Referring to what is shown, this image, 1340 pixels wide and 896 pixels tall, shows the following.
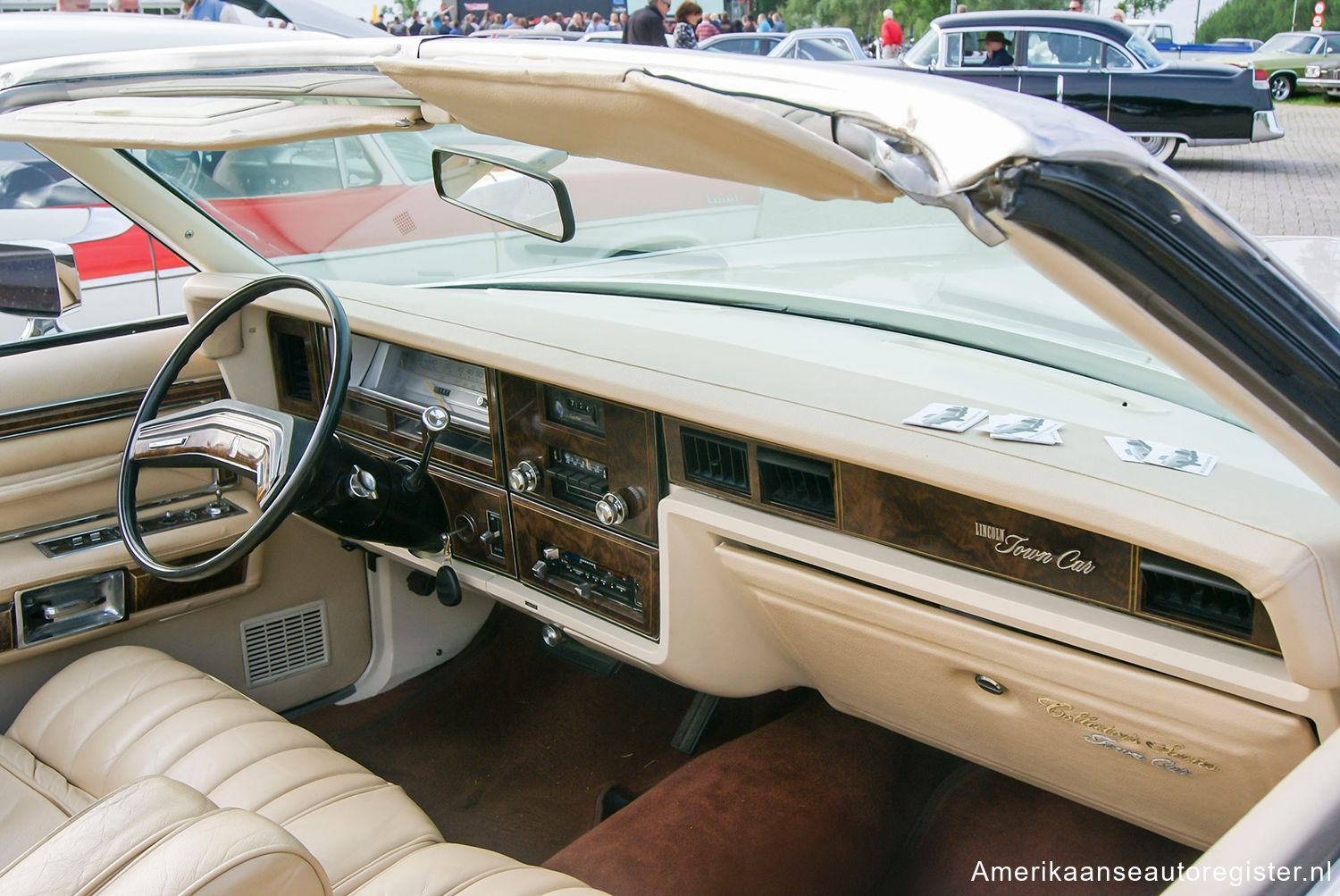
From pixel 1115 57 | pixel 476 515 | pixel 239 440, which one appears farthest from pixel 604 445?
pixel 1115 57

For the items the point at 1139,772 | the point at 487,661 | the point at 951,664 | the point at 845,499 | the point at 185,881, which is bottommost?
the point at 487,661

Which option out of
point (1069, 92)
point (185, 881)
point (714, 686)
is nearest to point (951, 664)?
point (714, 686)

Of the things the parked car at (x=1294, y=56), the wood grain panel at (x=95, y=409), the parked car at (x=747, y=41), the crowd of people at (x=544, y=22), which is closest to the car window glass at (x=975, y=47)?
the parked car at (x=747, y=41)

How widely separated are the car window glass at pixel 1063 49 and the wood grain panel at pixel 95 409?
904 centimetres

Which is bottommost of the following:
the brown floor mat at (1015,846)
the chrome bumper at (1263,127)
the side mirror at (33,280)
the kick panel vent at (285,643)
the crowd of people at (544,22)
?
the brown floor mat at (1015,846)

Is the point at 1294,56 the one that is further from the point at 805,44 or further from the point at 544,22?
the point at 544,22

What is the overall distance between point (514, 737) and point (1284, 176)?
7582 millimetres

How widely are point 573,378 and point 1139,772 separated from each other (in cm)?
113

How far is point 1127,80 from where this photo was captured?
9695mm

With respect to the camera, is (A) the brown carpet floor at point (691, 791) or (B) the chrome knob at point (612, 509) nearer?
(B) the chrome knob at point (612, 509)

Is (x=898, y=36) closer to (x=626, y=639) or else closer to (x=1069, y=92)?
(x=1069, y=92)

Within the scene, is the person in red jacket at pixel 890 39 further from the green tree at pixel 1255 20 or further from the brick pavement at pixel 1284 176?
the green tree at pixel 1255 20

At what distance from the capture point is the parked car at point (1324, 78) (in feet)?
57.6

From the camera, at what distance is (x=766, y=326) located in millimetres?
2166
